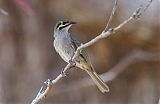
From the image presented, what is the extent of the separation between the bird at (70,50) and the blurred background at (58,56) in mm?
2304

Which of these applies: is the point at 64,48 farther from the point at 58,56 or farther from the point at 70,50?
the point at 58,56

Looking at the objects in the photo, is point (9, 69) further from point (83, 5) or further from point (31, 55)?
point (83, 5)

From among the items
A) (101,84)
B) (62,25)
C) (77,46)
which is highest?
(62,25)

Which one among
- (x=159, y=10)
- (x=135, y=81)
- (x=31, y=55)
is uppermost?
(x=31, y=55)

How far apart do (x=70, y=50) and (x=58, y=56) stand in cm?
254

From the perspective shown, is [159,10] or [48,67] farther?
[48,67]

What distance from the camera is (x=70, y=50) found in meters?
3.01

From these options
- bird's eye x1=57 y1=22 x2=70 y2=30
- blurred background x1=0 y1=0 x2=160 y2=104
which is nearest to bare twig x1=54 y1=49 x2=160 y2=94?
blurred background x1=0 y1=0 x2=160 y2=104

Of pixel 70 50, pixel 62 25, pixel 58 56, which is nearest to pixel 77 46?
pixel 70 50

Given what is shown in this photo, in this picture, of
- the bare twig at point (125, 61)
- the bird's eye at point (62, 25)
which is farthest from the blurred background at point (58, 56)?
the bird's eye at point (62, 25)

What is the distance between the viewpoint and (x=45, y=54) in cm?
561

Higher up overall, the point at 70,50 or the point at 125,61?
the point at 70,50

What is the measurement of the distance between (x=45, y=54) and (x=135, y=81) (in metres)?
0.93

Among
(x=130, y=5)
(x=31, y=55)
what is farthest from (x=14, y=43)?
(x=130, y=5)
